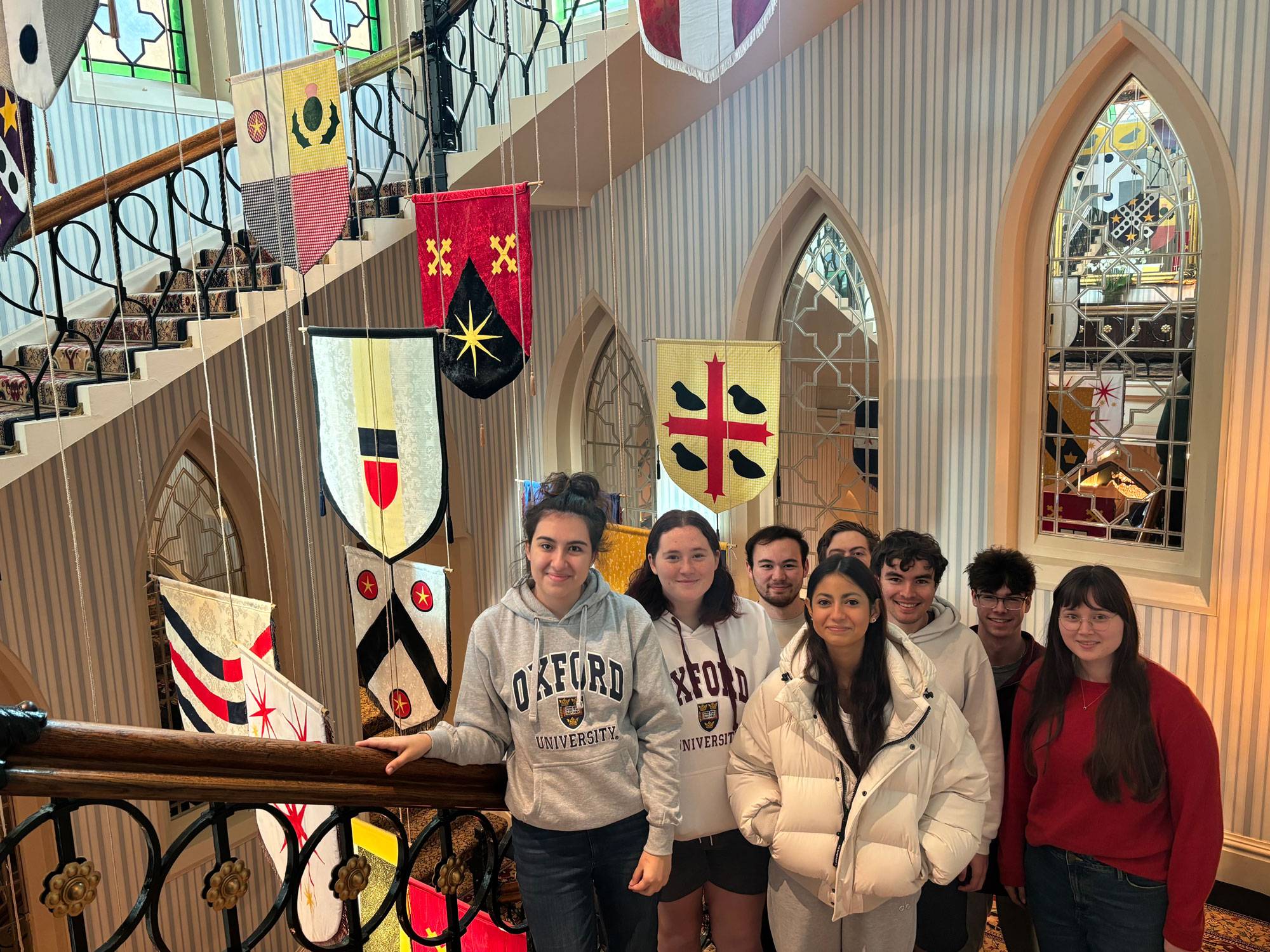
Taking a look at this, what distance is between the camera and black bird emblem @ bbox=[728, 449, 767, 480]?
3.76m

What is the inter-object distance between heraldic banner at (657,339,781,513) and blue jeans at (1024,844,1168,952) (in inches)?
74.6

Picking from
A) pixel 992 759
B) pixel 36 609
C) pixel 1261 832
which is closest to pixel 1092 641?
pixel 992 759

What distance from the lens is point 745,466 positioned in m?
3.78

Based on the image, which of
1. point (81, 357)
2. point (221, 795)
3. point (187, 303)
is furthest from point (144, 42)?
point (221, 795)

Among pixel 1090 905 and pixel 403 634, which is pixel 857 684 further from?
pixel 403 634

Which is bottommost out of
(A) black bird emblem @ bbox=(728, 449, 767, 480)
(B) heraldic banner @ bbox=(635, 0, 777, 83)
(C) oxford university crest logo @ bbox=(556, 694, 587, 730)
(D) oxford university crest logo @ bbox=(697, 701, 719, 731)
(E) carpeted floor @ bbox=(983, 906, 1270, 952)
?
(E) carpeted floor @ bbox=(983, 906, 1270, 952)

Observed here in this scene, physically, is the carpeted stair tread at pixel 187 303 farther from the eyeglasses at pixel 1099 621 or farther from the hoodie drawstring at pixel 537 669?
the eyeglasses at pixel 1099 621

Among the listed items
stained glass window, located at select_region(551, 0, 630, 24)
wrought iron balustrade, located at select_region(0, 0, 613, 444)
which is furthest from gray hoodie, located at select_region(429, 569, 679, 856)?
stained glass window, located at select_region(551, 0, 630, 24)

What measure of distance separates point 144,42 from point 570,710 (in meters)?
5.53

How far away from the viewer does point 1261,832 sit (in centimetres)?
376

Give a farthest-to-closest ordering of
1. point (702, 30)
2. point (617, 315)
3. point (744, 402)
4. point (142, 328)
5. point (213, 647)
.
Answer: point (617, 315) → point (142, 328) → point (744, 402) → point (702, 30) → point (213, 647)

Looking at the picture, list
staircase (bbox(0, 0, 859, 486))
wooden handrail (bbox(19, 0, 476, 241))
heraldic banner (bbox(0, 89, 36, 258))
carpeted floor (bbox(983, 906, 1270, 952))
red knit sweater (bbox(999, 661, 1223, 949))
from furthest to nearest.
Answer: staircase (bbox(0, 0, 859, 486))
wooden handrail (bbox(19, 0, 476, 241))
carpeted floor (bbox(983, 906, 1270, 952))
heraldic banner (bbox(0, 89, 36, 258))
red knit sweater (bbox(999, 661, 1223, 949))

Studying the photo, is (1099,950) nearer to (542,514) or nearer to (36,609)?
(542,514)

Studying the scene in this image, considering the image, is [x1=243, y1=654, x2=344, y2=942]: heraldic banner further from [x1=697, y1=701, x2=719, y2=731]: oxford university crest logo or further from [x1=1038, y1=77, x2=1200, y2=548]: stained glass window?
[x1=1038, y1=77, x2=1200, y2=548]: stained glass window
